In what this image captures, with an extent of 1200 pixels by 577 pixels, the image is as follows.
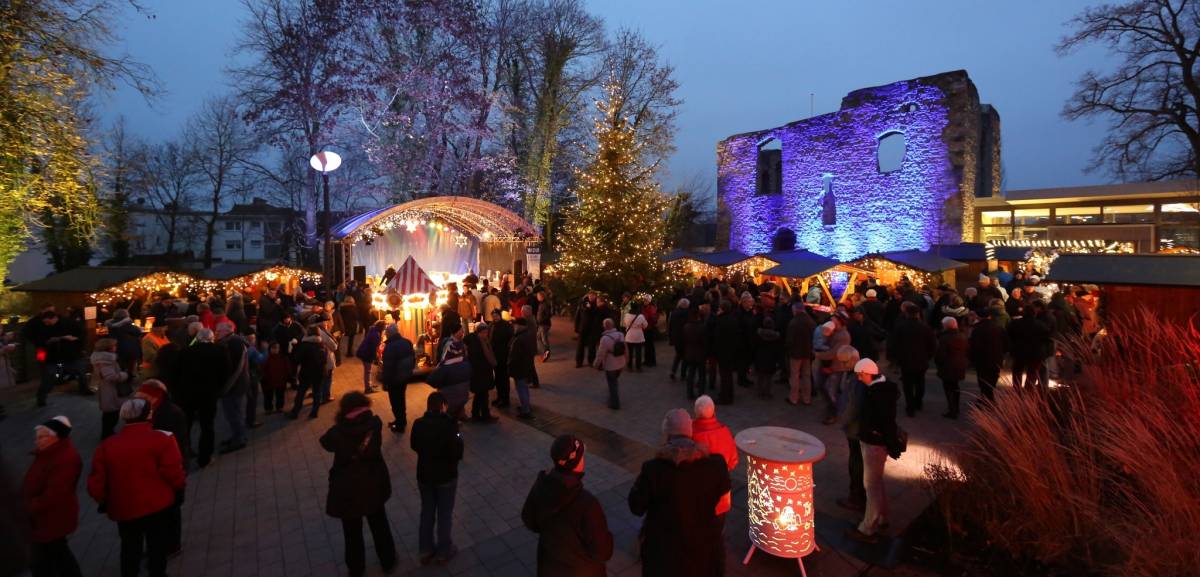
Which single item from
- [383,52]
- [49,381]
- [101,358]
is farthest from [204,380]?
[383,52]

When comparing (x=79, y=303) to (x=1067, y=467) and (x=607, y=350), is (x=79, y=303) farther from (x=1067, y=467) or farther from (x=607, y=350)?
(x=1067, y=467)

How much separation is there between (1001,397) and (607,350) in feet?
15.1

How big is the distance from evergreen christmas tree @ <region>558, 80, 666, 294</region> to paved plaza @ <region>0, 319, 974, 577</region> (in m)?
6.24

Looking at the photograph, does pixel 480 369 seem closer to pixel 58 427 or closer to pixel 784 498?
pixel 58 427

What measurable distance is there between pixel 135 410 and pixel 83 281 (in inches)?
452

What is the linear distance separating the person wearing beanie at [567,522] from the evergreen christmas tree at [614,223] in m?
11.8

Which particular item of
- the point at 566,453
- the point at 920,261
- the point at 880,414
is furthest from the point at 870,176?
the point at 566,453

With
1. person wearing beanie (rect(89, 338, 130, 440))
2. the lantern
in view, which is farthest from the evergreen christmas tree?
the lantern

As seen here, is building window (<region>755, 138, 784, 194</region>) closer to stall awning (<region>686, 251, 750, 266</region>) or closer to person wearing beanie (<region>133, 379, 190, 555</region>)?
stall awning (<region>686, 251, 750, 266</region>)

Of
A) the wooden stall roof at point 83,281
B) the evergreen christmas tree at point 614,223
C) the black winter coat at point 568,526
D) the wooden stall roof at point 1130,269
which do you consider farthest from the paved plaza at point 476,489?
the evergreen christmas tree at point 614,223

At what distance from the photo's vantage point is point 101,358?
586cm

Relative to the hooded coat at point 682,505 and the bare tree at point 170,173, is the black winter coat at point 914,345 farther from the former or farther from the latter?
the bare tree at point 170,173

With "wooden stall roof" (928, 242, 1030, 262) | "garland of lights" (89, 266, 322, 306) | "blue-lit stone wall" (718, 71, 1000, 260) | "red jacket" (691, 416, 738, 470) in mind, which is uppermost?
"blue-lit stone wall" (718, 71, 1000, 260)

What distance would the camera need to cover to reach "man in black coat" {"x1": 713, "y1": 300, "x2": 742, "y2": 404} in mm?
8059
